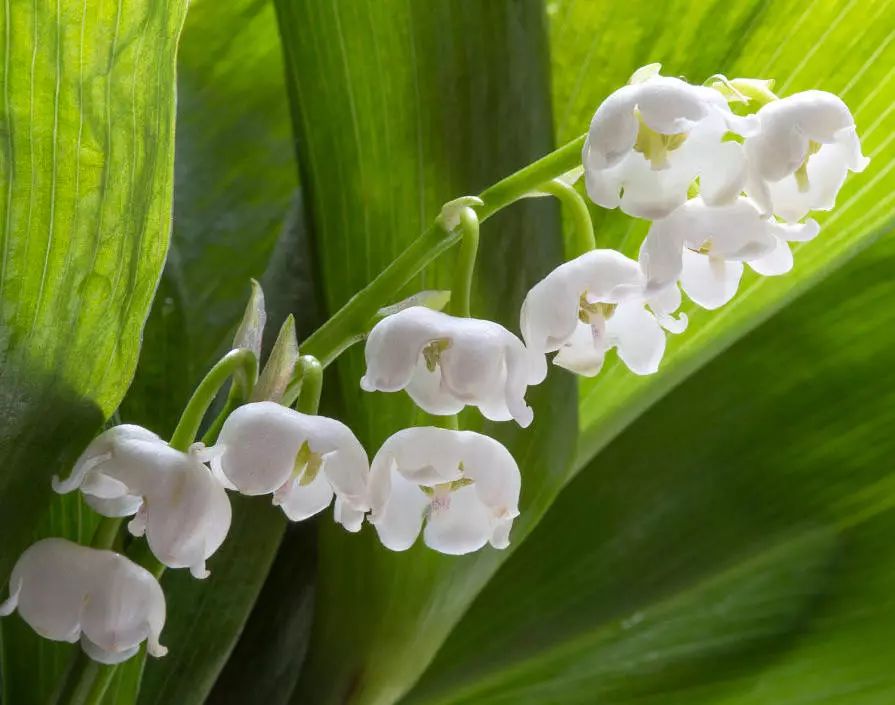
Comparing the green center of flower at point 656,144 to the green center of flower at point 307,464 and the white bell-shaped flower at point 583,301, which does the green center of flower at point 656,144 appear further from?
the green center of flower at point 307,464

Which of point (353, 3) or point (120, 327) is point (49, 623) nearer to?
point (120, 327)

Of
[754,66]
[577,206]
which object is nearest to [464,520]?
[577,206]

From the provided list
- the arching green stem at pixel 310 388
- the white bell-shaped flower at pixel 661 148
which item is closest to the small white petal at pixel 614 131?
the white bell-shaped flower at pixel 661 148

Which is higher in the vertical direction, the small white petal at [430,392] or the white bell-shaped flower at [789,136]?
the white bell-shaped flower at [789,136]

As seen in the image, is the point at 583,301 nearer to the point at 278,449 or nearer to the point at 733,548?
the point at 278,449

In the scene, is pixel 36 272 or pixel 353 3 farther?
pixel 353 3

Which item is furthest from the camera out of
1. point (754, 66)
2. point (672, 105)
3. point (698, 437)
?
point (698, 437)

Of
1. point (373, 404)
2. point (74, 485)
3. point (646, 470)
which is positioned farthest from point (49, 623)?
point (646, 470)
